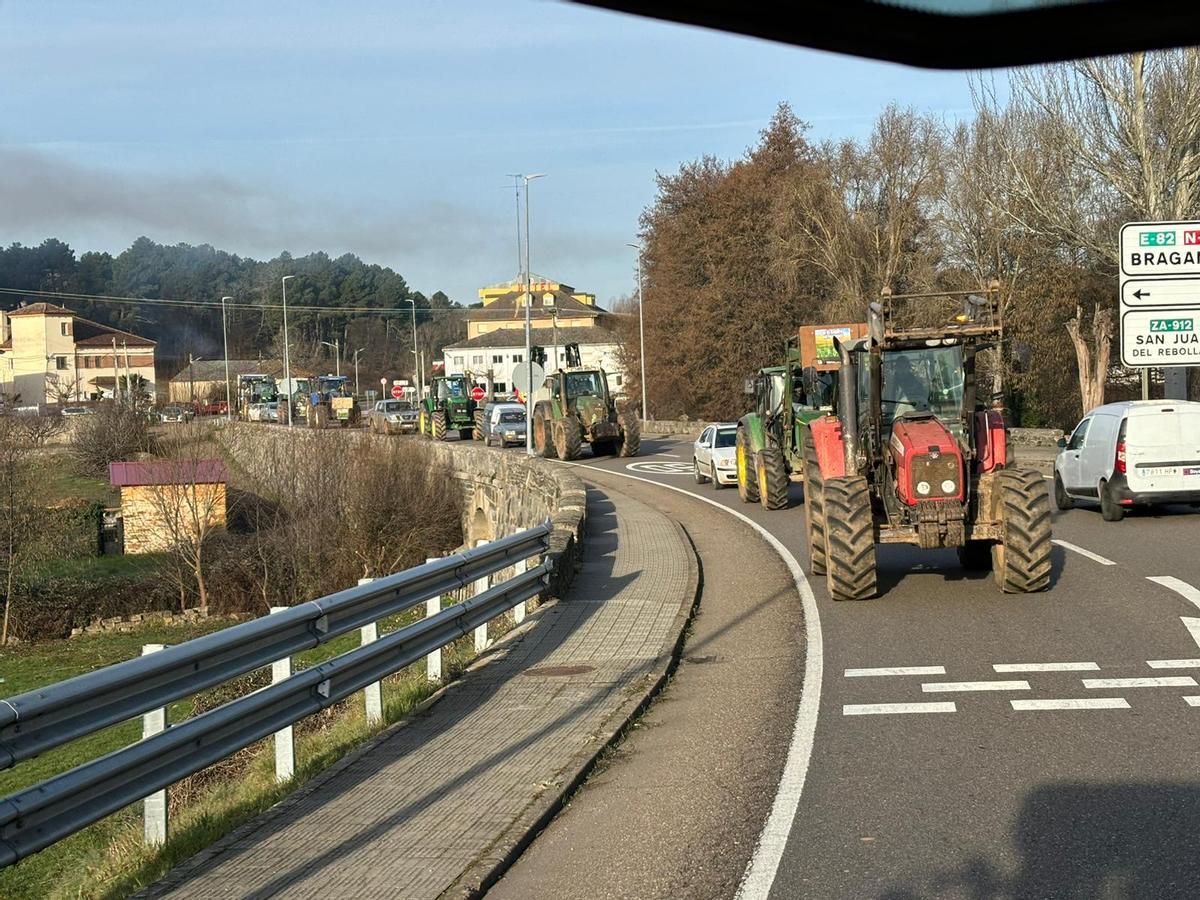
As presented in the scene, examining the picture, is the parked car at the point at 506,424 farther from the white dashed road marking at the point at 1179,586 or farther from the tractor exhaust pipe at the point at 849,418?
the white dashed road marking at the point at 1179,586

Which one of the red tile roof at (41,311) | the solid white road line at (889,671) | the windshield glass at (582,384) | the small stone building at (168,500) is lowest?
the small stone building at (168,500)

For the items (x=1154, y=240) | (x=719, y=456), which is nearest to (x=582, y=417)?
(x=719, y=456)

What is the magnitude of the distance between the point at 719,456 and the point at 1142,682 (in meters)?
22.1

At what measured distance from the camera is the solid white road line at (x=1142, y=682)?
9.56m

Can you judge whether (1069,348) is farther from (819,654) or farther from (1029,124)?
(819,654)

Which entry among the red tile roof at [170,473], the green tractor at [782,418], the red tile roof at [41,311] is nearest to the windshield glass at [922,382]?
the green tractor at [782,418]

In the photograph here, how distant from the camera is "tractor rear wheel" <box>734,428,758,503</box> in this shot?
27562mm

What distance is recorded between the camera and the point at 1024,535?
1377 cm

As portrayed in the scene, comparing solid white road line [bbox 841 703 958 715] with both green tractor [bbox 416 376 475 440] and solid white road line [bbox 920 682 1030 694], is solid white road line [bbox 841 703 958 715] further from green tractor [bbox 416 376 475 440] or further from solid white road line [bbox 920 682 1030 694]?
green tractor [bbox 416 376 475 440]

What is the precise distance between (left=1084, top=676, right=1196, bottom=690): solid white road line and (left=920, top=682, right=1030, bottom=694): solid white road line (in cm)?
44

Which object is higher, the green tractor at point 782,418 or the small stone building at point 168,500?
the green tractor at point 782,418

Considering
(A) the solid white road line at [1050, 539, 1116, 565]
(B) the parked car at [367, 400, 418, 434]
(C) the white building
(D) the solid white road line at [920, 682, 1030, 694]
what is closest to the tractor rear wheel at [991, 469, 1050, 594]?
(A) the solid white road line at [1050, 539, 1116, 565]

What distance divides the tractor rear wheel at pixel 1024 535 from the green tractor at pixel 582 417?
1168 inches

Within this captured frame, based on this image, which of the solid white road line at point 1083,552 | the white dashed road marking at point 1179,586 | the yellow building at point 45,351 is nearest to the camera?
the white dashed road marking at point 1179,586
